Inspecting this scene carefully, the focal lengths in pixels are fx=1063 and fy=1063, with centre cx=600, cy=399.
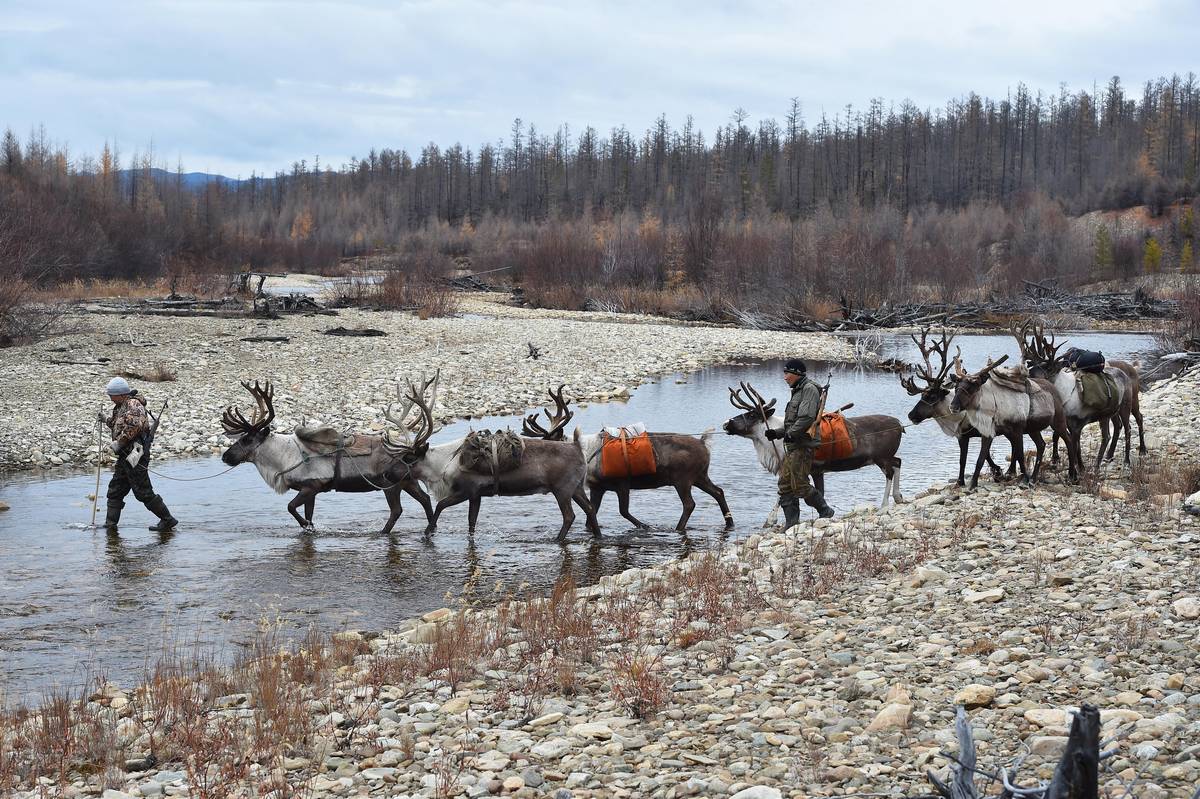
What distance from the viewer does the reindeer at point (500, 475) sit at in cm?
1304

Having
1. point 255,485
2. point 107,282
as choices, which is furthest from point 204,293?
point 255,485

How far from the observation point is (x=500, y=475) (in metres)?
13.0

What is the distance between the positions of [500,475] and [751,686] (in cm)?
665

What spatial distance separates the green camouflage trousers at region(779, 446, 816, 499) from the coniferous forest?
79.6 ft

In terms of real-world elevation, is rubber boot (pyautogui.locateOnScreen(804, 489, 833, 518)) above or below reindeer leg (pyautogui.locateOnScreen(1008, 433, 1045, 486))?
below

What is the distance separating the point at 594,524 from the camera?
43.7 feet

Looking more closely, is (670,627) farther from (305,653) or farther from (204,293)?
(204,293)

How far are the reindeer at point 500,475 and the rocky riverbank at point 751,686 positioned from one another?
3.10 metres

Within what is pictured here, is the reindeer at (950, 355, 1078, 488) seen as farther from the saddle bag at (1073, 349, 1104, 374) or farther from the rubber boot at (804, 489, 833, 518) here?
the rubber boot at (804, 489, 833, 518)

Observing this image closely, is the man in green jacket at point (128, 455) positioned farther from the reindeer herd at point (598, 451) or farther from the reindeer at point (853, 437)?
the reindeer at point (853, 437)

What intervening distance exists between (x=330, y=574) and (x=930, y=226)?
257 feet

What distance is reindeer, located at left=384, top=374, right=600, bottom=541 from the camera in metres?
13.0

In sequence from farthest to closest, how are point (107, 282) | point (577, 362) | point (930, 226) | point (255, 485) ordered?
point (930, 226) < point (107, 282) < point (577, 362) < point (255, 485)

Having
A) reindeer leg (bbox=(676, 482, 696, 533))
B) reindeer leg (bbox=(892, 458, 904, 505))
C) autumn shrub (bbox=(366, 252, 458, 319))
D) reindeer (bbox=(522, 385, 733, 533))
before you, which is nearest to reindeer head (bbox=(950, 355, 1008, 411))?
reindeer leg (bbox=(892, 458, 904, 505))
